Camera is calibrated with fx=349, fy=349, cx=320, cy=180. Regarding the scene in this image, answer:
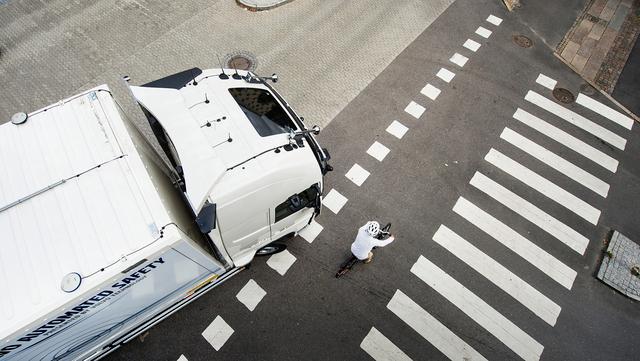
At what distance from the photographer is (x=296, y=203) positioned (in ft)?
22.1

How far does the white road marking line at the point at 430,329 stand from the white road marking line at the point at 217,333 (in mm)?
3502

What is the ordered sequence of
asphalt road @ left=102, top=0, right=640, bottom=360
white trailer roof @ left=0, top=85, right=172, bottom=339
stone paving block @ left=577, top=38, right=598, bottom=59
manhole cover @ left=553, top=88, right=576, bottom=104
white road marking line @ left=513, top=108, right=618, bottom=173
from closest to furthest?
white trailer roof @ left=0, top=85, right=172, bottom=339 < asphalt road @ left=102, top=0, right=640, bottom=360 < white road marking line @ left=513, top=108, right=618, bottom=173 < manhole cover @ left=553, top=88, right=576, bottom=104 < stone paving block @ left=577, top=38, right=598, bottom=59

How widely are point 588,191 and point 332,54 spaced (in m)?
8.47

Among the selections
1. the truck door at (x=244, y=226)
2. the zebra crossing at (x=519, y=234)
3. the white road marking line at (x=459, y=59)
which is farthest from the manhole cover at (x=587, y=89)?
the truck door at (x=244, y=226)

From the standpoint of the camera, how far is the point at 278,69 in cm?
1114

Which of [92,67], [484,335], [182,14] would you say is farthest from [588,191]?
[92,67]

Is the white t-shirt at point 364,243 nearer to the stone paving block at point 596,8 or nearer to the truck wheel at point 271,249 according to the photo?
the truck wheel at point 271,249

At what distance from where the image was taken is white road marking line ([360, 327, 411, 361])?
7.17 meters

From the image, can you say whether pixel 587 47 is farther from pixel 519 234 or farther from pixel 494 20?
pixel 519 234

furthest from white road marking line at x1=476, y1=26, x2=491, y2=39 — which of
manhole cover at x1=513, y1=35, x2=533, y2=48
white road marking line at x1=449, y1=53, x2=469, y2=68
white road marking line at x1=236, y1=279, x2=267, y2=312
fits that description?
white road marking line at x1=236, y1=279, x2=267, y2=312

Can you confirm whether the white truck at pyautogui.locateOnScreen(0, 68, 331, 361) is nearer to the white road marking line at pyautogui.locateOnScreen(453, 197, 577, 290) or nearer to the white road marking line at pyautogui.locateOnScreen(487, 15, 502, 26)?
the white road marking line at pyautogui.locateOnScreen(453, 197, 577, 290)

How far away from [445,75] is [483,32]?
2840mm

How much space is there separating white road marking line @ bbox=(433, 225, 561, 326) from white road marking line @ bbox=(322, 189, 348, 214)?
2.42 m

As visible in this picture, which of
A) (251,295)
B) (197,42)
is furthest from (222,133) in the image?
(197,42)
